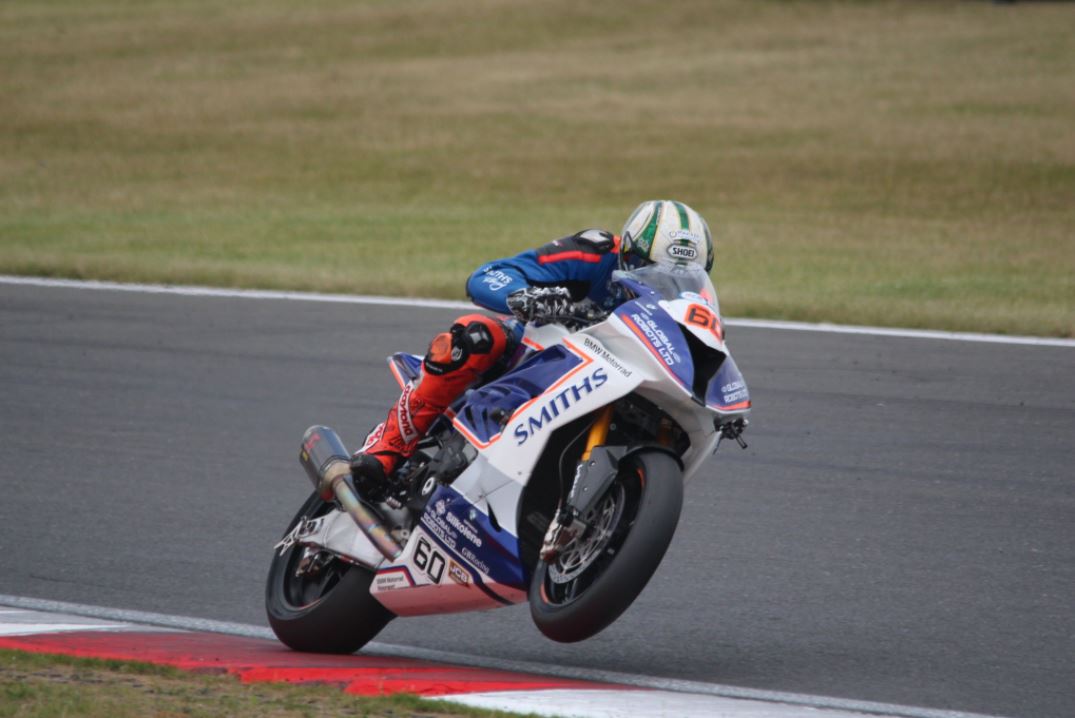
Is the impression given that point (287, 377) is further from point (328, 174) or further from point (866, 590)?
point (328, 174)

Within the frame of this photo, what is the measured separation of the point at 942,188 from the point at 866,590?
15.6 metres

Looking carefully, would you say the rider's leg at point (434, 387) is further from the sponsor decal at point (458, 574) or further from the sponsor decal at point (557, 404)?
the sponsor decal at point (458, 574)

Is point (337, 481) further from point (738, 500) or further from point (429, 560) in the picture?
point (738, 500)

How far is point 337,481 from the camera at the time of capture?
522cm

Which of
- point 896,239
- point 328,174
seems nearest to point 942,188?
point 896,239

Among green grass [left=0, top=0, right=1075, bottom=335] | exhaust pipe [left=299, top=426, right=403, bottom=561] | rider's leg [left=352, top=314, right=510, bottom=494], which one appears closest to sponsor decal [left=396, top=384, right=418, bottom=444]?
rider's leg [left=352, top=314, right=510, bottom=494]

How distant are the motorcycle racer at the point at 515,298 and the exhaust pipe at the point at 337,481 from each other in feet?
0.25

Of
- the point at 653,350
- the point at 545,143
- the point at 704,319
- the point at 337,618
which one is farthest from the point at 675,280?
the point at 545,143

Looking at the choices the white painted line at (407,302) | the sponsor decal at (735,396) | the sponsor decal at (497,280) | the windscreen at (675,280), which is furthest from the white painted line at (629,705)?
the white painted line at (407,302)

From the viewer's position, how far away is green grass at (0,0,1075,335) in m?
14.7

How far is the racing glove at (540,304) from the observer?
4.76 m

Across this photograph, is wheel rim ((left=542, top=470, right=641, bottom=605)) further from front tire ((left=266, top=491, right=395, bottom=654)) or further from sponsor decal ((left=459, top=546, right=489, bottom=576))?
front tire ((left=266, top=491, right=395, bottom=654))

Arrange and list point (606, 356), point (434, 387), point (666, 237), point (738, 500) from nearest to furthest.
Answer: point (606, 356)
point (666, 237)
point (434, 387)
point (738, 500)

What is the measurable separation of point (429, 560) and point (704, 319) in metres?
1.13
